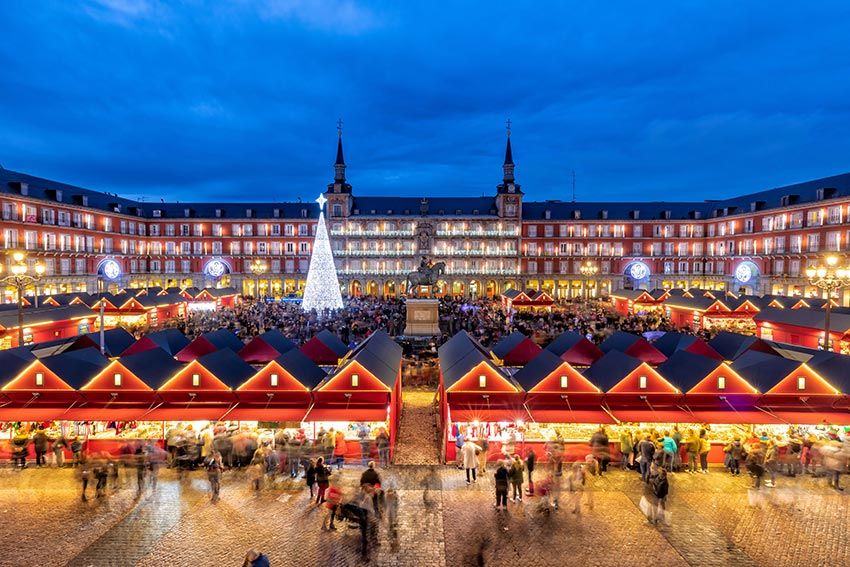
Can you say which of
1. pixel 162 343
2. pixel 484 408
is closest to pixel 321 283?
pixel 162 343

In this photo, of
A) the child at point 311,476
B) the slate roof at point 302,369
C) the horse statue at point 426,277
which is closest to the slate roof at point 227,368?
the slate roof at point 302,369

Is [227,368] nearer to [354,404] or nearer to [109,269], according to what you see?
[354,404]

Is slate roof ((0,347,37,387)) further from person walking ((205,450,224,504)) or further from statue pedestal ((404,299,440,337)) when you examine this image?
statue pedestal ((404,299,440,337))

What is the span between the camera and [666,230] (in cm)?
7312

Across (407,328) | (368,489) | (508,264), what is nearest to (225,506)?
(368,489)

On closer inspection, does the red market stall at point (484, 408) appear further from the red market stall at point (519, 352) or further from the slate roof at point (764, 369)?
the slate roof at point (764, 369)

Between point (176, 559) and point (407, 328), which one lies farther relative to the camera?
point (407, 328)

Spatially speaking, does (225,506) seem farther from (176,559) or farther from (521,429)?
(521,429)

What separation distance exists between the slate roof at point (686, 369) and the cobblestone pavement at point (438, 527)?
3.10m

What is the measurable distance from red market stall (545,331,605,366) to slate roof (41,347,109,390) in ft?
58.1

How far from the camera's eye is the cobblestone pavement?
32.1 ft

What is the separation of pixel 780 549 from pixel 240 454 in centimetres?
1387

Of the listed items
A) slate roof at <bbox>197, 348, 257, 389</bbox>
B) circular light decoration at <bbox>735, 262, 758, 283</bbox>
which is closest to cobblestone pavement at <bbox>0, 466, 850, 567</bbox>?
slate roof at <bbox>197, 348, 257, 389</bbox>

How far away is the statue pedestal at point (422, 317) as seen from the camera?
3428 centimetres
